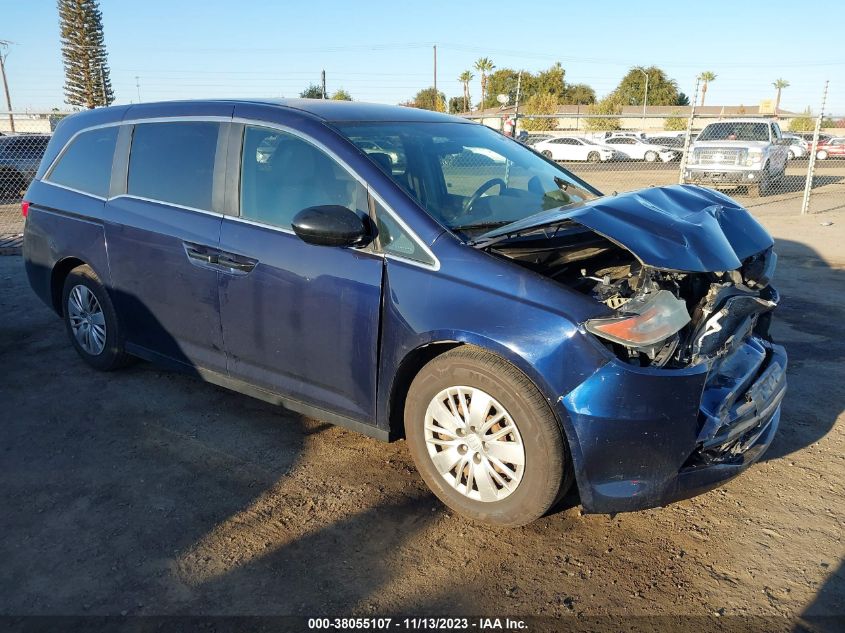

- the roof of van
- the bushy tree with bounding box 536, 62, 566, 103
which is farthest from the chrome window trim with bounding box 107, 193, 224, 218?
the bushy tree with bounding box 536, 62, 566, 103

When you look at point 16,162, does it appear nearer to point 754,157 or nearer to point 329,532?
point 329,532

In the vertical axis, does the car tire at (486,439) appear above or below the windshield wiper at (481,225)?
below

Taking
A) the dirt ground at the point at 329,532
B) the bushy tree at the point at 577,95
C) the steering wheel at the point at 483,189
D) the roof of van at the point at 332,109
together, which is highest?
the bushy tree at the point at 577,95

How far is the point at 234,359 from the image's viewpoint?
383cm

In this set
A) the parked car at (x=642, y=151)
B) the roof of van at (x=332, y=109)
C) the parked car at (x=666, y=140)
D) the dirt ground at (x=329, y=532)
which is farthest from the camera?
the parked car at (x=666, y=140)

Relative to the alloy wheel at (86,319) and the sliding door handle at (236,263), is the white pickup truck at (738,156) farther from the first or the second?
the sliding door handle at (236,263)

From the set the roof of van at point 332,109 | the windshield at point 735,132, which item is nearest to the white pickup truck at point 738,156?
the windshield at point 735,132

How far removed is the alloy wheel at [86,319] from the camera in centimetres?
474

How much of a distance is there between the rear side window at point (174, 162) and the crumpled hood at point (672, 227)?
1819 millimetres

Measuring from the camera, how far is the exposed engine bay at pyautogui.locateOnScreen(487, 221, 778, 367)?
270 cm

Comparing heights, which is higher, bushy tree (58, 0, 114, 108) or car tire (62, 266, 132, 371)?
bushy tree (58, 0, 114, 108)

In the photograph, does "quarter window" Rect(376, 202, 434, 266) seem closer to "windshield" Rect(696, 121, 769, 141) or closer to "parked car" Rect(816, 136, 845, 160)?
"windshield" Rect(696, 121, 769, 141)

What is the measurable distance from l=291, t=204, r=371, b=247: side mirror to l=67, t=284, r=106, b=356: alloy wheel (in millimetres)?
2240

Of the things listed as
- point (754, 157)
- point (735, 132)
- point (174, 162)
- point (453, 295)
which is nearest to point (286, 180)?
point (174, 162)
